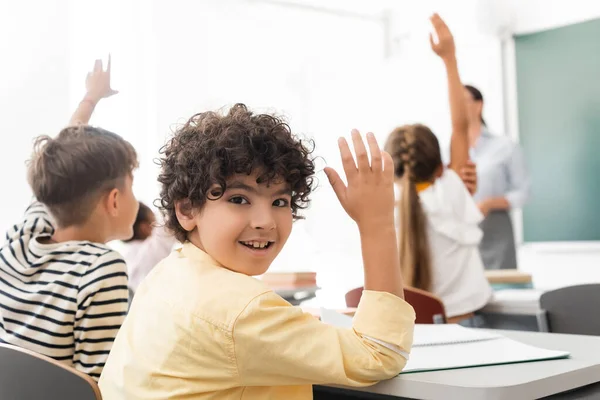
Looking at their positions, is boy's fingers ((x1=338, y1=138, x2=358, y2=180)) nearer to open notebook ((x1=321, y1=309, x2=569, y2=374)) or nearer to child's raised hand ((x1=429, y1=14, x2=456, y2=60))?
open notebook ((x1=321, y1=309, x2=569, y2=374))

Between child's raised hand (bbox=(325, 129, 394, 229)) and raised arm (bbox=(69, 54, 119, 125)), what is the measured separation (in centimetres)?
130

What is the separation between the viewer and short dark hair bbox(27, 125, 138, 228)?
5.90ft

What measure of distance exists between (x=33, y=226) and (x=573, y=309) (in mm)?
1455

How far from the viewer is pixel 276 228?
1.15 meters

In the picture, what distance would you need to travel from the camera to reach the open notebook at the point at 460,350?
44.7 inches

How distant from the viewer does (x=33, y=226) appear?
1.79m

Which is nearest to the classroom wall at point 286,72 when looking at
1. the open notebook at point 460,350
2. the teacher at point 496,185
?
the teacher at point 496,185

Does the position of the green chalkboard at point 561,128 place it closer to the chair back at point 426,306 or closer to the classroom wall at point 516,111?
the classroom wall at point 516,111

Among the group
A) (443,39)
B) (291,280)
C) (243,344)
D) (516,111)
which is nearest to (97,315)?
(243,344)

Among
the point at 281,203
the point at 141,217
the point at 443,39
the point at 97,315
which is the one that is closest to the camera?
the point at 281,203

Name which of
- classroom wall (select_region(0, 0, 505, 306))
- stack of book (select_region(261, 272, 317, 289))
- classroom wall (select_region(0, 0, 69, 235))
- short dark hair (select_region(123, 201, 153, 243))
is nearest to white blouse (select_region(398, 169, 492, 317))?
stack of book (select_region(261, 272, 317, 289))

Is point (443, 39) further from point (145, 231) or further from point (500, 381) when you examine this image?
point (500, 381)

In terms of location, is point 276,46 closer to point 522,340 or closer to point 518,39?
point 518,39

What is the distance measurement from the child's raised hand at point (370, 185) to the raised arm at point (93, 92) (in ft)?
4.27
